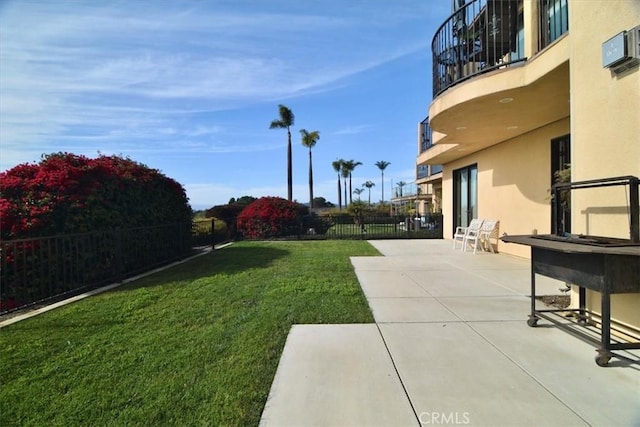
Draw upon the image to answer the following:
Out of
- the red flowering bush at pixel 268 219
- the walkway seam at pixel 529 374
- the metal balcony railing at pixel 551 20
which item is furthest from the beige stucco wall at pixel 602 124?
the red flowering bush at pixel 268 219

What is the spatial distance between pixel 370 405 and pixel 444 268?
18.2 feet

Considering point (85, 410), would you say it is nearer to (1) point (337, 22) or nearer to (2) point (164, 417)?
(2) point (164, 417)

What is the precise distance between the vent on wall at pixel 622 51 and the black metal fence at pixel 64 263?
727 cm

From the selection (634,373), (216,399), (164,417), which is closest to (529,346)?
(634,373)

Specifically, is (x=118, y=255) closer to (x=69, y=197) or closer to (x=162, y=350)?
(x=69, y=197)

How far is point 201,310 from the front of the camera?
4.32m

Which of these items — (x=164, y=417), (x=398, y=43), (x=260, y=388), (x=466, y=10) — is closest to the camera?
(x=164, y=417)

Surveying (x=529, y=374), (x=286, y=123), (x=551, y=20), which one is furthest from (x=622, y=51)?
(x=286, y=123)

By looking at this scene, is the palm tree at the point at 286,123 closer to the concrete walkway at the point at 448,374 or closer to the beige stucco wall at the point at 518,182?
the beige stucco wall at the point at 518,182

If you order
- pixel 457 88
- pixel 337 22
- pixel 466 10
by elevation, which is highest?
pixel 337 22

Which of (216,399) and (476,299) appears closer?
(216,399)

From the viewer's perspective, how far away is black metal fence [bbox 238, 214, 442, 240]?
1449 cm

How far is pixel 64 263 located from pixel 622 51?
297 inches

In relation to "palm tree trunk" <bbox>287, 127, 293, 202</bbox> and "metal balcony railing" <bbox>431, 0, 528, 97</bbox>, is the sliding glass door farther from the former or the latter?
"palm tree trunk" <bbox>287, 127, 293, 202</bbox>
